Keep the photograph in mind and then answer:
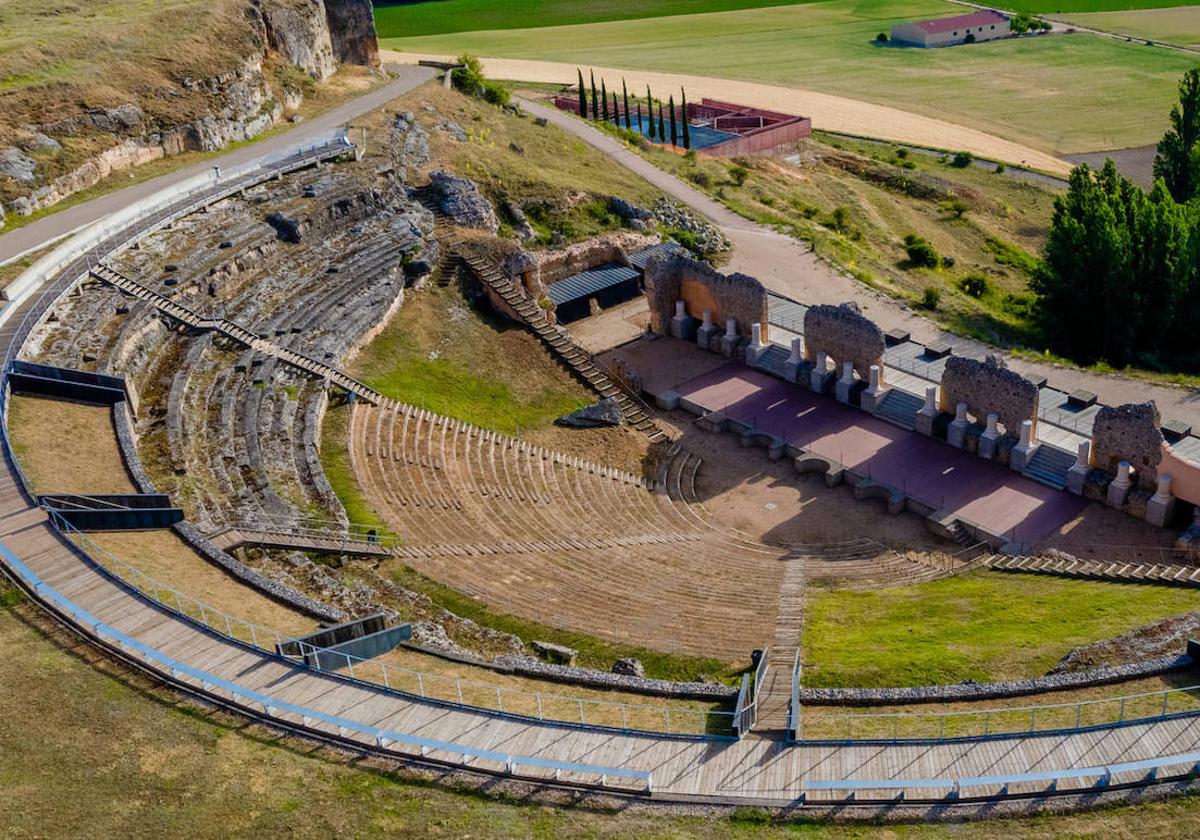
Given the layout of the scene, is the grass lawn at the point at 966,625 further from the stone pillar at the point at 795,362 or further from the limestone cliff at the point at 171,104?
the limestone cliff at the point at 171,104

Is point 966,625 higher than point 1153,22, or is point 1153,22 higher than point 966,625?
point 1153,22

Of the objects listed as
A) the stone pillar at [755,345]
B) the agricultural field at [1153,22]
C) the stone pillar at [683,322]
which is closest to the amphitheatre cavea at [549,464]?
the stone pillar at [683,322]

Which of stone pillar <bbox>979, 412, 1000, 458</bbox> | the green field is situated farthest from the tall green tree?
the green field

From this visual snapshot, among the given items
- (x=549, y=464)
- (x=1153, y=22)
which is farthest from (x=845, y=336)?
(x=1153, y=22)

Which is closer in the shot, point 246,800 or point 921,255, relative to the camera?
point 246,800

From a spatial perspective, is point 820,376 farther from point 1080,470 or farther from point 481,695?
point 481,695

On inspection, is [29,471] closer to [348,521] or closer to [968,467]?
[348,521]
